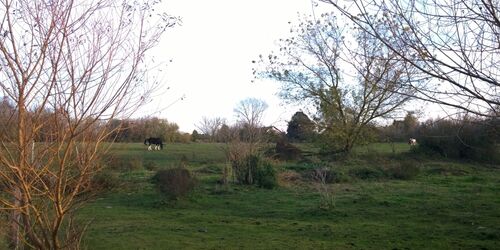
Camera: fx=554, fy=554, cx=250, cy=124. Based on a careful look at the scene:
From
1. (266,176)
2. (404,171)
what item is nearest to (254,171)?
(266,176)

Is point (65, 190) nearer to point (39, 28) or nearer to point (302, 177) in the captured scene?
point (39, 28)

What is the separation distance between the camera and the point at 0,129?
488 cm

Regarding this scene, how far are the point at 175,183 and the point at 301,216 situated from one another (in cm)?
456

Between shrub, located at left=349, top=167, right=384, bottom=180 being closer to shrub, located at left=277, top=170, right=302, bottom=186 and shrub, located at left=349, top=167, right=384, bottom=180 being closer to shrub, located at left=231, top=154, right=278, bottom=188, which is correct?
shrub, located at left=277, top=170, right=302, bottom=186

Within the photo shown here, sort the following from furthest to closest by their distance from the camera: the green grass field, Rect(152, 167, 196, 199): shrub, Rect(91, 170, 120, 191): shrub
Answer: Rect(152, 167, 196, 199): shrub < the green grass field < Rect(91, 170, 120, 191): shrub

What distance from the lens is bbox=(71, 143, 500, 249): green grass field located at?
36.1 feet

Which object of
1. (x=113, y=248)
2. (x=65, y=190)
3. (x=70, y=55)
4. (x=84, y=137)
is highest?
(x=70, y=55)

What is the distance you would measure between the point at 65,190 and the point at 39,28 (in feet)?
5.04

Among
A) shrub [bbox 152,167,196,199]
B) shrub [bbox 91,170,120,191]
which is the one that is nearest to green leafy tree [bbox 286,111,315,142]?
shrub [bbox 152,167,196,199]

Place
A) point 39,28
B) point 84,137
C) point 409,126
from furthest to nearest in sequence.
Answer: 1. point 409,126
2. point 84,137
3. point 39,28

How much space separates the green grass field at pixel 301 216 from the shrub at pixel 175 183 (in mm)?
362

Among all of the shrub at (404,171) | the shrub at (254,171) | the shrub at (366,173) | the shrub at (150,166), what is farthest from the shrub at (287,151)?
the shrub at (254,171)

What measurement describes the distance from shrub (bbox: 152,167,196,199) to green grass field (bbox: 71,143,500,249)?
0.36 meters

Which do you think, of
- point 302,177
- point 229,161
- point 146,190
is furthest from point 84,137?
point 302,177
